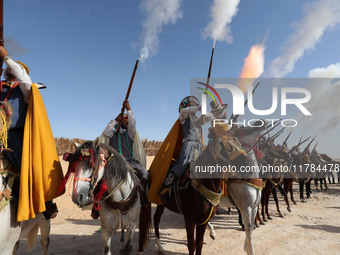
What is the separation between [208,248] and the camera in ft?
17.1

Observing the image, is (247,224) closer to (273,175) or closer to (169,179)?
(169,179)

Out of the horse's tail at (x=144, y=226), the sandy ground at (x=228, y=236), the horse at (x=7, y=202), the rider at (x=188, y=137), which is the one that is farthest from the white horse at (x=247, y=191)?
the horse at (x=7, y=202)

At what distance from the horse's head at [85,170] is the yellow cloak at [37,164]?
260 millimetres

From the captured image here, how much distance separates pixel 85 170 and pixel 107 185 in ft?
2.08

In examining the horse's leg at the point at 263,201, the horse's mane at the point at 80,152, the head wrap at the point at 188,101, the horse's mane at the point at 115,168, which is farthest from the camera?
the horse's leg at the point at 263,201

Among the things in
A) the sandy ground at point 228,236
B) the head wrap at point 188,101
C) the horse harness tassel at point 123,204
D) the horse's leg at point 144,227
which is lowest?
the sandy ground at point 228,236

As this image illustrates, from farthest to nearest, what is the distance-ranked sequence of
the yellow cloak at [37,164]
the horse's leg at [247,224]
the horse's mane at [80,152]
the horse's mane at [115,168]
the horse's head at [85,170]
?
the horse's leg at [247,224]
the horse's mane at [115,168]
the horse's mane at [80,152]
the horse's head at [85,170]
the yellow cloak at [37,164]

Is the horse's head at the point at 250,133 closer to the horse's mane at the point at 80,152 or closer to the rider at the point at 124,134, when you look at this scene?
the rider at the point at 124,134

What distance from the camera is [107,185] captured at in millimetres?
3373

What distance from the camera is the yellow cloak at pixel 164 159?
417 centimetres

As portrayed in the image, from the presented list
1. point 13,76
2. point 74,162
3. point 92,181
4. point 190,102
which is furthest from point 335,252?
point 13,76

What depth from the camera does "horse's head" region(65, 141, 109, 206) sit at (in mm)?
2766

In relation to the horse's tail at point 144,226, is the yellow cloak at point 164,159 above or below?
above

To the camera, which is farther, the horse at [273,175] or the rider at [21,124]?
the horse at [273,175]
